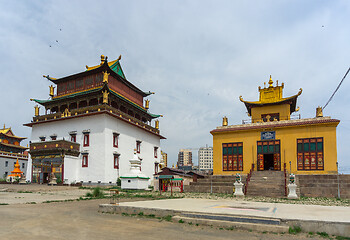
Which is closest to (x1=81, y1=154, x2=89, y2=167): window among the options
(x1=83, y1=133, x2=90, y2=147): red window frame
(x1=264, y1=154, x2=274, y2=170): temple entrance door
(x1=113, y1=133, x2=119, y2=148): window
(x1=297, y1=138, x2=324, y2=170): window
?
(x1=83, y1=133, x2=90, y2=147): red window frame

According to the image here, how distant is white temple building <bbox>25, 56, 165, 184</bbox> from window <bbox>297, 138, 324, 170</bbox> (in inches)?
754

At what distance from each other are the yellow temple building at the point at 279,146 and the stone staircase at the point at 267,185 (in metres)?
2.37

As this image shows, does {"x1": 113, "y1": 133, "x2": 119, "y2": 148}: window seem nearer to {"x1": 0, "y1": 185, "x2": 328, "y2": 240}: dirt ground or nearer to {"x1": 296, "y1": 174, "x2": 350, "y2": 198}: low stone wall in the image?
{"x1": 296, "y1": 174, "x2": 350, "y2": 198}: low stone wall

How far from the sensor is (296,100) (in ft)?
107

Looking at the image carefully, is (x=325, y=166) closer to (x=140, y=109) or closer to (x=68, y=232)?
(x=68, y=232)

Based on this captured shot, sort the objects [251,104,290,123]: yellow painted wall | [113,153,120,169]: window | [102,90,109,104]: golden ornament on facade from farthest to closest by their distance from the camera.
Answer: [113,153,120,169]: window → [102,90,109,104]: golden ornament on facade → [251,104,290,123]: yellow painted wall

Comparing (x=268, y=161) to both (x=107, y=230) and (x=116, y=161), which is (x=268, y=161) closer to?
(x=116, y=161)

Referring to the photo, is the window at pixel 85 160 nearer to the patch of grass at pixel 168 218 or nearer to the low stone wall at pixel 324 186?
the low stone wall at pixel 324 186

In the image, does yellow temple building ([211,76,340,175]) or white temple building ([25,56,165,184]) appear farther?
white temple building ([25,56,165,184])

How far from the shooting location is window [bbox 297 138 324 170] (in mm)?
24734

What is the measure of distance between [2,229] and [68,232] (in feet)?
5.48

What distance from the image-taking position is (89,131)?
33719mm

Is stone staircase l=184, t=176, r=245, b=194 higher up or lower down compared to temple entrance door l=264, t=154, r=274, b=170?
lower down

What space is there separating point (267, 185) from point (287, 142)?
6.76m
